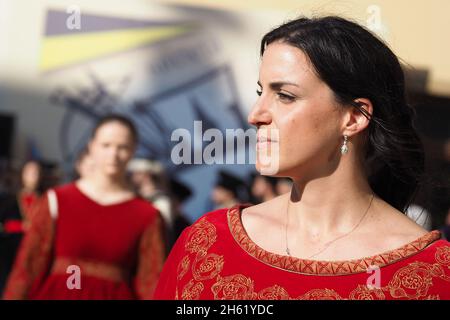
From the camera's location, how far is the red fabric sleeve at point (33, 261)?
4.73m

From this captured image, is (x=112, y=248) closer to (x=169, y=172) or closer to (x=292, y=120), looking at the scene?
(x=292, y=120)

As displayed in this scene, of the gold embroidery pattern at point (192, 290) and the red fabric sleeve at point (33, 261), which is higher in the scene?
the gold embroidery pattern at point (192, 290)

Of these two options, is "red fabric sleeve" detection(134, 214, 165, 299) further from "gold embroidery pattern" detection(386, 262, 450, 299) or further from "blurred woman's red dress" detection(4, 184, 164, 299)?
"gold embroidery pattern" detection(386, 262, 450, 299)

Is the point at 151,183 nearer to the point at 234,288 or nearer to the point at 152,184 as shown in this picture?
the point at 152,184

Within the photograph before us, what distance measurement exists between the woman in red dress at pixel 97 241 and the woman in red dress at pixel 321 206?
222cm

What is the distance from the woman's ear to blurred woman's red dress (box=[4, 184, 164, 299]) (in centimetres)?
237

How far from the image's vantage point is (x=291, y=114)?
2414 mm

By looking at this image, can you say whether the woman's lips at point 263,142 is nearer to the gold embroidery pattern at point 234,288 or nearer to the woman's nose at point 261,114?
the woman's nose at point 261,114

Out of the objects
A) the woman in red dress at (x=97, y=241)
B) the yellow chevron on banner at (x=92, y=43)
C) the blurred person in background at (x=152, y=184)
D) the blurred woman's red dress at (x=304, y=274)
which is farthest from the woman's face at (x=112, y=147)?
the yellow chevron on banner at (x=92, y=43)

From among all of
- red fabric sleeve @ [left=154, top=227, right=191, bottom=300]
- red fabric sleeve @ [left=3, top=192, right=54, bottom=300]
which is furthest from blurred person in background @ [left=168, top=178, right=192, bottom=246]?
red fabric sleeve @ [left=154, top=227, right=191, bottom=300]

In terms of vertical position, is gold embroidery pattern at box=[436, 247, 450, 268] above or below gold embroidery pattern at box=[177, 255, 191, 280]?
above

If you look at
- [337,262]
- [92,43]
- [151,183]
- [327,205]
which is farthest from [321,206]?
[92,43]

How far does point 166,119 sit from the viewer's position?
8.61 meters

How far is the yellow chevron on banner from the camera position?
874 cm
